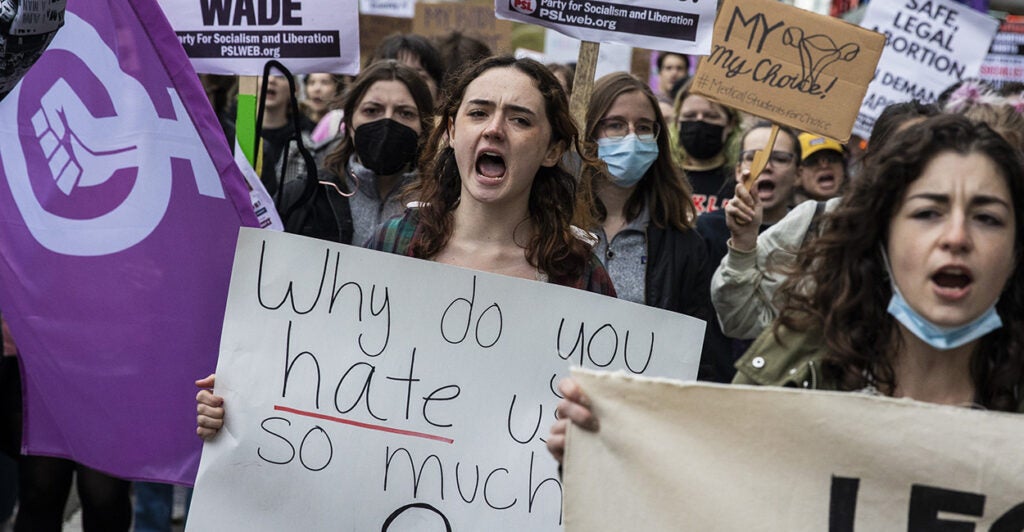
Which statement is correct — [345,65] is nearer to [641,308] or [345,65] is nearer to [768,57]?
[768,57]

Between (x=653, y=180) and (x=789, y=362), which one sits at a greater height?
(x=653, y=180)

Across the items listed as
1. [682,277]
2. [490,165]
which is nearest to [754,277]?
[682,277]

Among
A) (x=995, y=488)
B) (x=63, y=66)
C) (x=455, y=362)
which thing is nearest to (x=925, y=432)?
(x=995, y=488)

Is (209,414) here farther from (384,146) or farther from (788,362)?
(384,146)

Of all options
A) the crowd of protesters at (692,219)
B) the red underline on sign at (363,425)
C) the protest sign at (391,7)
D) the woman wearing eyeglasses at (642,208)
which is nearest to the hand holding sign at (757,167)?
the crowd of protesters at (692,219)

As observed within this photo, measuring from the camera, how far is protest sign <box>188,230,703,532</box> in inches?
120

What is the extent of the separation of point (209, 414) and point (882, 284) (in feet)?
5.27

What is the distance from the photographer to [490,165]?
3350 mm

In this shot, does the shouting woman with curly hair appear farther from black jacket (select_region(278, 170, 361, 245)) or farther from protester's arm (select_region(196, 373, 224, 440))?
black jacket (select_region(278, 170, 361, 245))

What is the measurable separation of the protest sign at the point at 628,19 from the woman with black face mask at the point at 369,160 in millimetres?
600

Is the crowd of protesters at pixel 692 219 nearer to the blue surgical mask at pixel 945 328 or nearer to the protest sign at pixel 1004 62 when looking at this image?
the blue surgical mask at pixel 945 328

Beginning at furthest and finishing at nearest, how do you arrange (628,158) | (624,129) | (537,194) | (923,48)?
(923,48) → (624,129) → (628,158) → (537,194)

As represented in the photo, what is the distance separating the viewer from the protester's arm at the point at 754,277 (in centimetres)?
388

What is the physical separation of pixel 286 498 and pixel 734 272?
1.59 m
